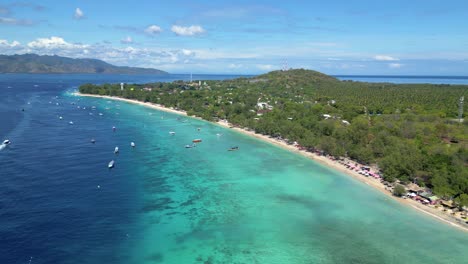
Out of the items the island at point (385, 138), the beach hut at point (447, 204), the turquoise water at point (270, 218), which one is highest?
the island at point (385, 138)

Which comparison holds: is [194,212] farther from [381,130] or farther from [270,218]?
[381,130]

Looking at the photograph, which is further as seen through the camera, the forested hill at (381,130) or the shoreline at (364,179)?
the forested hill at (381,130)

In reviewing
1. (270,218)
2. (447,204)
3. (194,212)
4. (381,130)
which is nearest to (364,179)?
(447,204)

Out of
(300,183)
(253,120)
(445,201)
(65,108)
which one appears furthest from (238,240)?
(65,108)

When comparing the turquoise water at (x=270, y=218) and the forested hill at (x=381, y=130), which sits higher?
the forested hill at (x=381, y=130)

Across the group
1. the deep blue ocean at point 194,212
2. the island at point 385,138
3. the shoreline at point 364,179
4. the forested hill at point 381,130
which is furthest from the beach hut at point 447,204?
the deep blue ocean at point 194,212

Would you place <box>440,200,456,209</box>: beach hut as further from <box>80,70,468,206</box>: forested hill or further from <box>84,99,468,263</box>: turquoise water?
<box>84,99,468,263</box>: turquoise water

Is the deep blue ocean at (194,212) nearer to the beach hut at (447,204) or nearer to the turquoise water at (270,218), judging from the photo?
the turquoise water at (270,218)

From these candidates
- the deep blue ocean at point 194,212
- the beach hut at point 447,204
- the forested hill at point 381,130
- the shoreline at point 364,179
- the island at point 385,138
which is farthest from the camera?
the forested hill at point 381,130
